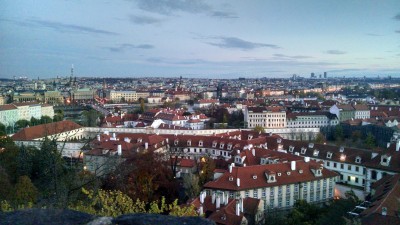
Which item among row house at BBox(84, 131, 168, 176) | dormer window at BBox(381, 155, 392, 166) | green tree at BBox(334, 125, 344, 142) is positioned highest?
dormer window at BBox(381, 155, 392, 166)

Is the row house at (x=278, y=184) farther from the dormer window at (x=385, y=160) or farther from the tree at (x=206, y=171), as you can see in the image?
the dormer window at (x=385, y=160)

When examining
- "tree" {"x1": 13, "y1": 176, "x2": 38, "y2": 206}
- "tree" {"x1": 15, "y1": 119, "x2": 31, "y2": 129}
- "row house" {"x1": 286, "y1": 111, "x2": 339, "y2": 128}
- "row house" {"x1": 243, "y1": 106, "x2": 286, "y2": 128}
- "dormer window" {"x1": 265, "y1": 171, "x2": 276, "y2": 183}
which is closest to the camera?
"tree" {"x1": 13, "y1": 176, "x2": 38, "y2": 206}

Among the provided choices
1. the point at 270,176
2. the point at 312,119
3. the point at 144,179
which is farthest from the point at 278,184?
the point at 312,119

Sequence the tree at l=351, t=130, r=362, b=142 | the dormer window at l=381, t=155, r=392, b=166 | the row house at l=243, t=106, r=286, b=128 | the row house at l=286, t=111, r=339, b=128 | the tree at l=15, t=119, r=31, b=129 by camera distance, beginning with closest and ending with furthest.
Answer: the dormer window at l=381, t=155, r=392, b=166
the tree at l=351, t=130, r=362, b=142
the tree at l=15, t=119, r=31, b=129
the row house at l=243, t=106, r=286, b=128
the row house at l=286, t=111, r=339, b=128

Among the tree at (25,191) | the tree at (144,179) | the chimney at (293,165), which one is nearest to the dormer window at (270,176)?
the chimney at (293,165)

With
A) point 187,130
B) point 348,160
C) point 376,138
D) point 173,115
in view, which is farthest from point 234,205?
point 173,115

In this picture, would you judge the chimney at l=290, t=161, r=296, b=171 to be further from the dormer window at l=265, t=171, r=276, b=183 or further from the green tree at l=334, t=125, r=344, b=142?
the green tree at l=334, t=125, r=344, b=142

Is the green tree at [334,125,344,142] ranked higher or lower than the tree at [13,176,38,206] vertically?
lower

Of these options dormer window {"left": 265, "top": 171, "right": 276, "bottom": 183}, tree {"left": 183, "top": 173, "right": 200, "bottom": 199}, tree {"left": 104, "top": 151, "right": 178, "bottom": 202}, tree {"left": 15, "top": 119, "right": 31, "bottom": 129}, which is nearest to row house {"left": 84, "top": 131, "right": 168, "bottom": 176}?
tree {"left": 104, "top": 151, "right": 178, "bottom": 202}

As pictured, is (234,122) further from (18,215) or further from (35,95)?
(35,95)
